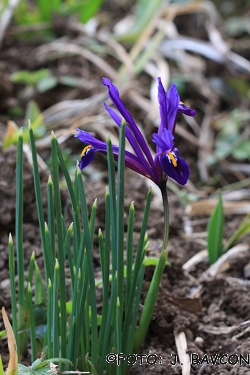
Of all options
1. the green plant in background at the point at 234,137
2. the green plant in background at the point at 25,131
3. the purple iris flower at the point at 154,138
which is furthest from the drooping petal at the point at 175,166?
the green plant in background at the point at 234,137

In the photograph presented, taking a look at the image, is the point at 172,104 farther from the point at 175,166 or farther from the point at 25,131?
the point at 25,131

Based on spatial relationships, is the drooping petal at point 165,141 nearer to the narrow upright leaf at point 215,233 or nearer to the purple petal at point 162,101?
the purple petal at point 162,101

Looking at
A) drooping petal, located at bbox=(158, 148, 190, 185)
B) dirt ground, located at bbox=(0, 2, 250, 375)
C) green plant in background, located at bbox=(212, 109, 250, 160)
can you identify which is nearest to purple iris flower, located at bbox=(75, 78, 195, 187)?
drooping petal, located at bbox=(158, 148, 190, 185)

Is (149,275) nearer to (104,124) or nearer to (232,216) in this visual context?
(232,216)

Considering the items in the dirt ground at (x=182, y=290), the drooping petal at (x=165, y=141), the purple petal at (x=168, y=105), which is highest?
the purple petal at (x=168, y=105)

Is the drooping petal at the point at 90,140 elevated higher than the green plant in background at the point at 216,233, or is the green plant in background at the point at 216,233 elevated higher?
the drooping petal at the point at 90,140

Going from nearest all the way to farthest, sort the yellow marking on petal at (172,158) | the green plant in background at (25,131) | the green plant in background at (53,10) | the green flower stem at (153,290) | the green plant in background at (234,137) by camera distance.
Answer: the yellow marking on petal at (172,158) → the green flower stem at (153,290) → the green plant in background at (25,131) → the green plant in background at (234,137) → the green plant in background at (53,10)
